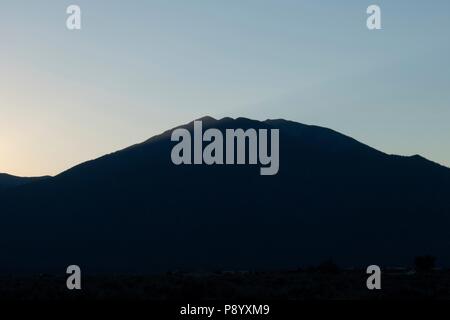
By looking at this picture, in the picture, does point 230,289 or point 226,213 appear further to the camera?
point 226,213

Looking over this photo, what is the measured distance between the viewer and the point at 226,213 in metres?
150

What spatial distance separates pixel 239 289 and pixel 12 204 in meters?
127

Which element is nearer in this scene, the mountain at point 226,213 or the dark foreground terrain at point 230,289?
the dark foreground terrain at point 230,289

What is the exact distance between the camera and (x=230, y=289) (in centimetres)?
3550

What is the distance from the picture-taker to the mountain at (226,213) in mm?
129750

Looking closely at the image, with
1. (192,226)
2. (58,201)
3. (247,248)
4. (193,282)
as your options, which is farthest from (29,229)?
(193,282)

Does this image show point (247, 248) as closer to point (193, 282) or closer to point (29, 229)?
point (29, 229)

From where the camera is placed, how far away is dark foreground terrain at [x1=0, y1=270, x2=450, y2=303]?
108 ft

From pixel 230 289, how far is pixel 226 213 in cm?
11459

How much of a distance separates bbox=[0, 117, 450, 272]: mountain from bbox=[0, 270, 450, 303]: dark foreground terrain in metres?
78.5

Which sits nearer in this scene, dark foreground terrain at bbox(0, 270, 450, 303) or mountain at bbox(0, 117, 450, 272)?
dark foreground terrain at bbox(0, 270, 450, 303)

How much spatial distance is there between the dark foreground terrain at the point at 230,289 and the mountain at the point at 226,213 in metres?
78.5

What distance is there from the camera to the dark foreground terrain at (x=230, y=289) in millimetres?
32812

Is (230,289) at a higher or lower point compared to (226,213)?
lower
